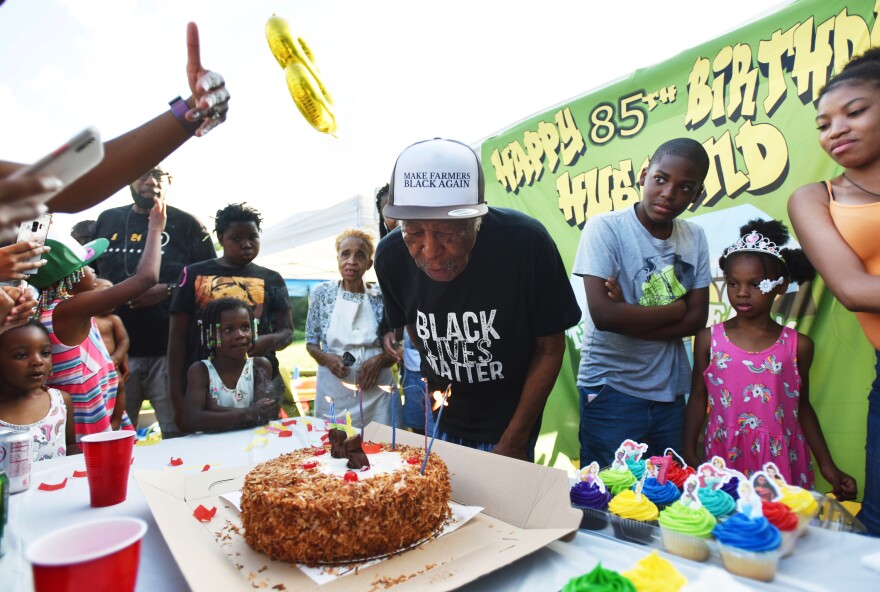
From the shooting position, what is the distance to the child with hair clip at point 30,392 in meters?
2.23

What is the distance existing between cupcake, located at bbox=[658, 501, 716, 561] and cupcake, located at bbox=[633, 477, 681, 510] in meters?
0.24

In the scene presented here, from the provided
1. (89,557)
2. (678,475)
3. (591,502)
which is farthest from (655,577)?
(89,557)

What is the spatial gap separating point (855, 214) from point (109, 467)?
2.51 m

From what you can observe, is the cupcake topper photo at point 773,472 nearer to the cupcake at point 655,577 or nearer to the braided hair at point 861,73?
the cupcake at point 655,577

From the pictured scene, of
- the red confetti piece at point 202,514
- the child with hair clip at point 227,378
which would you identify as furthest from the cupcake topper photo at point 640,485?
the child with hair clip at point 227,378

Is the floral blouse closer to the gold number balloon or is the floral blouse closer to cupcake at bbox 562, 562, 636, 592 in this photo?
the gold number balloon

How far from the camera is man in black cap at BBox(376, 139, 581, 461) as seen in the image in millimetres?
1966

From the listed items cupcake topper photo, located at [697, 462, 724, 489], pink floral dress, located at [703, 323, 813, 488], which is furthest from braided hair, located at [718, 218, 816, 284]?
cupcake topper photo, located at [697, 462, 724, 489]

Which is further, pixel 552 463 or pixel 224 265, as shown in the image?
pixel 552 463

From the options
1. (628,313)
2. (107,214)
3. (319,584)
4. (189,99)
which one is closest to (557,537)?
(319,584)

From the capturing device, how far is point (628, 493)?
4.79 ft

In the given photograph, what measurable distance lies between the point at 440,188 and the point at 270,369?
194cm

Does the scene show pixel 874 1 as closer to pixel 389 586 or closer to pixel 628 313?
pixel 628 313

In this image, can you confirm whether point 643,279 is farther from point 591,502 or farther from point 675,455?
point 591,502
